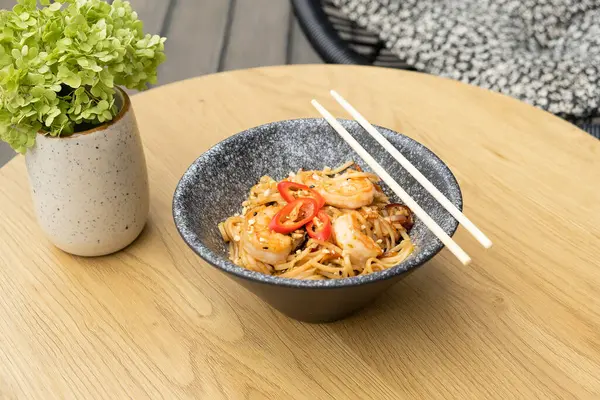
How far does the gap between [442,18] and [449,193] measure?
51.5 inches

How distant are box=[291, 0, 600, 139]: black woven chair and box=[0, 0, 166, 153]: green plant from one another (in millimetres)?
1044

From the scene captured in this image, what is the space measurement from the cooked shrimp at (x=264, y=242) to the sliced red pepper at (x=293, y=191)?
64mm

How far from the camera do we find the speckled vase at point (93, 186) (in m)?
0.98

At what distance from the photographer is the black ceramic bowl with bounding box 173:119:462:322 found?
2.67 feet

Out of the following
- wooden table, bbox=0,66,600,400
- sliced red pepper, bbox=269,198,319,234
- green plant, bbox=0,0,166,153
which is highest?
green plant, bbox=0,0,166,153

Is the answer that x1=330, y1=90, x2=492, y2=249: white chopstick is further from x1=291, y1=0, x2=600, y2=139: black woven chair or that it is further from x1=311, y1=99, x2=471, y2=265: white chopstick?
x1=291, y1=0, x2=600, y2=139: black woven chair

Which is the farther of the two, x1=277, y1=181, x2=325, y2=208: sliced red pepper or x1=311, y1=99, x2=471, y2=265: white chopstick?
x1=277, y1=181, x2=325, y2=208: sliced red pepper

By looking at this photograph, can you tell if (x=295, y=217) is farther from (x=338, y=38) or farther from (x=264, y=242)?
(x=338, y=38)

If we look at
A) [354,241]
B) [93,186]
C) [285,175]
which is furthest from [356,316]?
[93,186]

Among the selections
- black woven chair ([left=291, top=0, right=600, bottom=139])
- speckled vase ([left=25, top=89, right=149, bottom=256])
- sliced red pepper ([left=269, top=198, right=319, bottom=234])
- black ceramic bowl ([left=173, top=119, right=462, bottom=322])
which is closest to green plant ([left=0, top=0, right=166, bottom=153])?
speckled vase ([left=25, top=89, right=149, bottom=256])

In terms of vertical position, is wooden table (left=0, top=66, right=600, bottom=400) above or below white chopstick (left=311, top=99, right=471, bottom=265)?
below

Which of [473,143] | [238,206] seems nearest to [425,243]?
[238,206]

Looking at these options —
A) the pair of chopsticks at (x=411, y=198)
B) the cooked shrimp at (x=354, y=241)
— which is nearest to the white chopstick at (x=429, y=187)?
the pair of chopsticks at (x=411, y=198)

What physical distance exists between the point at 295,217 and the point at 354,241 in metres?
0.10
